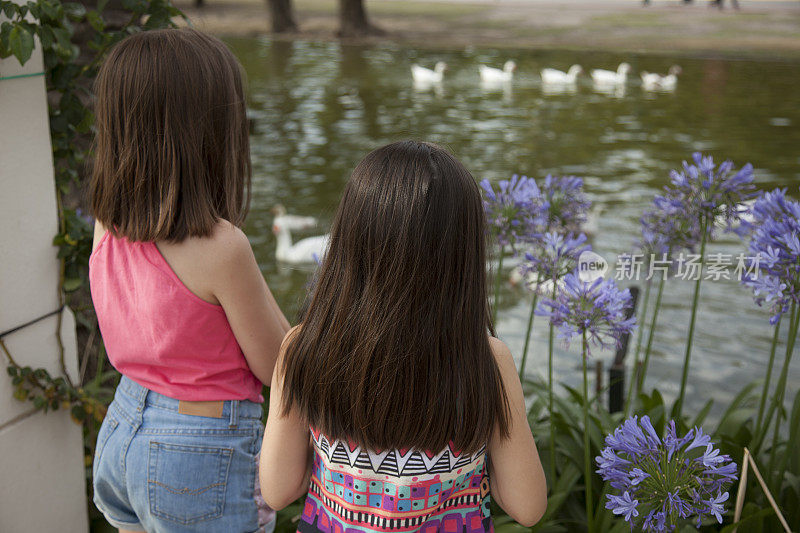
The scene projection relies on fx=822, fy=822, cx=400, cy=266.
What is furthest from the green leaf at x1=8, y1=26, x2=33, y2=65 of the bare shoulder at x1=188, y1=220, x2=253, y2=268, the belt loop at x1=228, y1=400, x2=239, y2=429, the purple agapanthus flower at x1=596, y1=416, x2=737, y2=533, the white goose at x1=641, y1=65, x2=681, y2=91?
the white goose at x1=641, y1=65, x2=681, y2=91

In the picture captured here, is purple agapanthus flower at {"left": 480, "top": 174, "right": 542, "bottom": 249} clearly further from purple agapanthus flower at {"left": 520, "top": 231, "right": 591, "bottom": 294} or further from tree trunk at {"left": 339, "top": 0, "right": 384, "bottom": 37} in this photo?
tree trunk at {"left": 339, "top": 0, "right": 384, "bottom": 37}

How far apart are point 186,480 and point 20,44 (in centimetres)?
113

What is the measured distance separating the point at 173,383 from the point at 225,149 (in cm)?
50

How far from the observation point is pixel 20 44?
1994mm

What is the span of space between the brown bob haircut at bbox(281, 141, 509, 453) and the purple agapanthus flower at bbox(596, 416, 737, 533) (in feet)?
0.71

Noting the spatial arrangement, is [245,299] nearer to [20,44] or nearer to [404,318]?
[404,318]

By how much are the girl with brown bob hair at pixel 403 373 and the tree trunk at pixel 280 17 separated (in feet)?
71.8

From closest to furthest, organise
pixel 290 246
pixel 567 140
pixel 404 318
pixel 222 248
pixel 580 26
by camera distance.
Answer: pixel 404 318, pixel 222 248, pixel 290 246, pixel 567 140, pixel 580 26

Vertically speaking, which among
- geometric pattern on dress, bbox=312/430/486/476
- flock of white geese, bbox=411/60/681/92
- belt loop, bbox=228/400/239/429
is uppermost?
geometric pattern on dress, bbox=312/430/486/476

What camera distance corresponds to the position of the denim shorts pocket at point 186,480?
1.67 metres

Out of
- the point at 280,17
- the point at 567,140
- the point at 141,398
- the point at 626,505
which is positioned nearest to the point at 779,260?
the point at 626,505

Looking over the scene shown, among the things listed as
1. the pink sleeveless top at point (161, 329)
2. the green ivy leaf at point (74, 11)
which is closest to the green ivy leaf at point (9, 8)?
the green ivy leaf at point (74, 11)

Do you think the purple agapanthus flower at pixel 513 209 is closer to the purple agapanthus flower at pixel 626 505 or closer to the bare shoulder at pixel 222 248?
the bare shoulder at pixel 222 248

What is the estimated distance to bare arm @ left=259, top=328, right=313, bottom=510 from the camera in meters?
1.49
